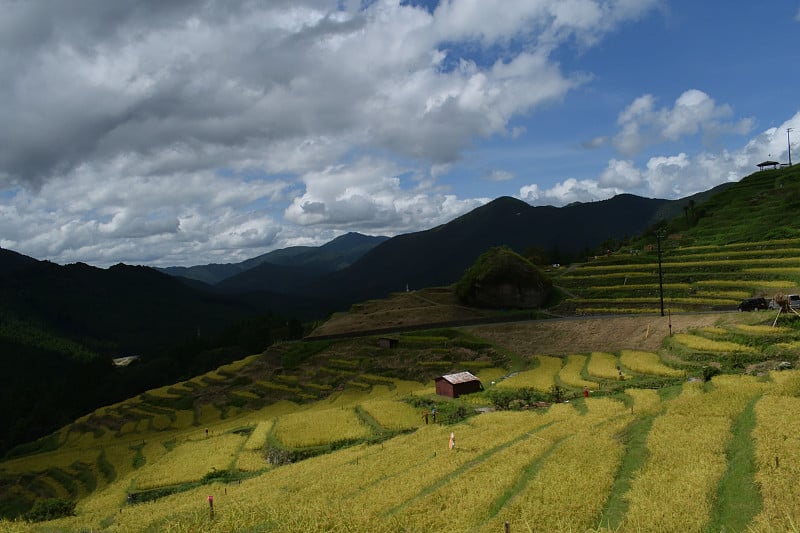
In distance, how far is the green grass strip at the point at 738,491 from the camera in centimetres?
1502

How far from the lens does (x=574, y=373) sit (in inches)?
1858

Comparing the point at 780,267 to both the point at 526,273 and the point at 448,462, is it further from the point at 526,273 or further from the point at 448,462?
the point at 448,462

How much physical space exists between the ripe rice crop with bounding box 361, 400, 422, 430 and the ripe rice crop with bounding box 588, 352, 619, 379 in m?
17.7

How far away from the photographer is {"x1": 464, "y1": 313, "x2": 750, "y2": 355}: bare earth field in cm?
5294

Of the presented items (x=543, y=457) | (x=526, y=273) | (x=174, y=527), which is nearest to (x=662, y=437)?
(x=543, y=457)

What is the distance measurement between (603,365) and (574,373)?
133 inches

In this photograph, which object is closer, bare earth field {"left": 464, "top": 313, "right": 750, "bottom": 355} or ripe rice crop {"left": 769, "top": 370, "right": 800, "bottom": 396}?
ripe rice crop {"left": 769, "top": 370, "right": 800, "bottom": 396}

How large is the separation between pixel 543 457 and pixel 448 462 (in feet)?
16.0

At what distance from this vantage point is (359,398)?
5816cm

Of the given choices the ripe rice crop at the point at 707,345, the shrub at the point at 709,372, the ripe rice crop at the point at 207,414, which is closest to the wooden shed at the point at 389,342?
the ripe rice crop at the point at 207,414

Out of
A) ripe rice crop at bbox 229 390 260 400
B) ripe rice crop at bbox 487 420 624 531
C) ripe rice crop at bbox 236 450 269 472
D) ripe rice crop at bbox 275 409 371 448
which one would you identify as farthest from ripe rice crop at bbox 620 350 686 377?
ripe rice crop at bbox 229 390 260 400

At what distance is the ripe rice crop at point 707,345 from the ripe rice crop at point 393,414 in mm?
27034

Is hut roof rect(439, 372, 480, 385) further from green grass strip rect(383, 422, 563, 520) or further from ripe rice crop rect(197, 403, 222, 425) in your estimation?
ripe rice crop rect(197, 403, 222, 425)

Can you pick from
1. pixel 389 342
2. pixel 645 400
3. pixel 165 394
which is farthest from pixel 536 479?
Result: pixel 165 394
